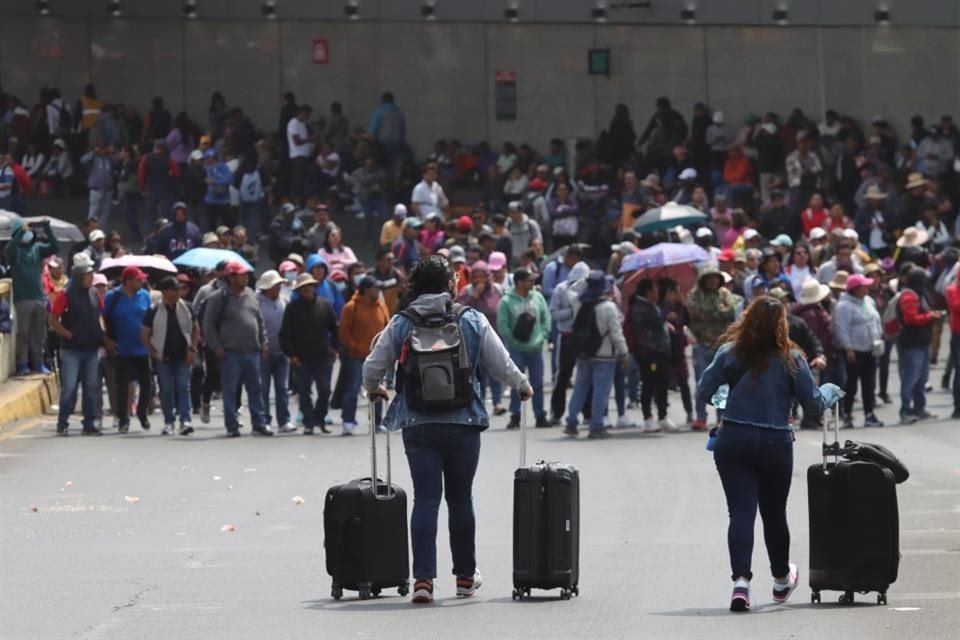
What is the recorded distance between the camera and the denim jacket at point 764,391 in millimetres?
11344

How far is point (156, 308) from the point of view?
23.2 meters

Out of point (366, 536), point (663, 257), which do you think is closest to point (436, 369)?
point (366, 536)

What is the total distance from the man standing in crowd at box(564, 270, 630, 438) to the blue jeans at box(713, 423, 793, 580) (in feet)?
36.5

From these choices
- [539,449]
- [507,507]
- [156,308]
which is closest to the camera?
[507,507]

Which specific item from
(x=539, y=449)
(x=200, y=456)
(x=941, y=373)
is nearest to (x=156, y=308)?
(x=200, y=456)

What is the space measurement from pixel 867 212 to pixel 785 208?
1.21 meters

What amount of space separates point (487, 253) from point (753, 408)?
17.4 metres

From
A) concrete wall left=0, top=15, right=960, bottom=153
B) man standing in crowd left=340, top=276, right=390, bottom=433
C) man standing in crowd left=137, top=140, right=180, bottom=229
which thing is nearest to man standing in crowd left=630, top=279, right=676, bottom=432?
man standing in crowd left=340, top=276, right=390, bottom=433

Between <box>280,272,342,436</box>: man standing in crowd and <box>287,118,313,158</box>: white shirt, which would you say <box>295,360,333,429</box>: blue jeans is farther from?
<box>287,118,313,158</box>: white shirt

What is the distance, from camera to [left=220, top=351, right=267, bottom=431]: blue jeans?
23047mm

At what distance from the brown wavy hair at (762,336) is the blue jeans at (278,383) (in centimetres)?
1232

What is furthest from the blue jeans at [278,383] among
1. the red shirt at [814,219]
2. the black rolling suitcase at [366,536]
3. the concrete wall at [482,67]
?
the concrete wall at [482,67]

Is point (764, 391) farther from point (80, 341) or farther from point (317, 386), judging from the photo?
point (80, 341)

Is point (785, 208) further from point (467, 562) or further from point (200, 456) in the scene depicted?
point (467, 562)
